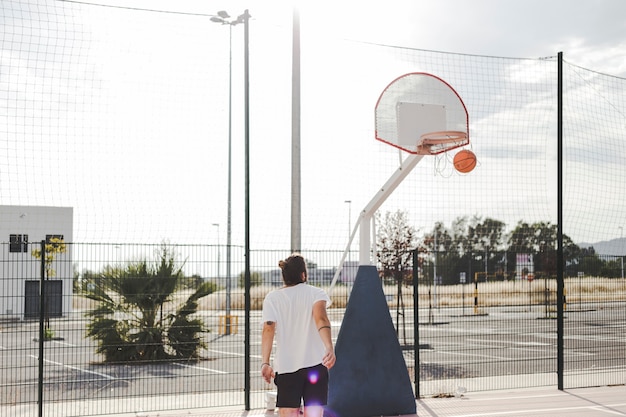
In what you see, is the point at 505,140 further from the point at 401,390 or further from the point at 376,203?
the point at 401,390

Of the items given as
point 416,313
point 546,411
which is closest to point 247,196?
point 416,313

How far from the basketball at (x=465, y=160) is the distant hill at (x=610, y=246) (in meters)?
3.66

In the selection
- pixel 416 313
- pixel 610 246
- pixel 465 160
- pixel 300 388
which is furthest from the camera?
pixel 610 246

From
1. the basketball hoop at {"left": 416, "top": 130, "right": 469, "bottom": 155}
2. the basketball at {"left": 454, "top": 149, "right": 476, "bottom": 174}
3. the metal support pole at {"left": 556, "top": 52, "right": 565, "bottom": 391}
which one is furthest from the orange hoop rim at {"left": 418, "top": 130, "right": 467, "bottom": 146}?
the metal support pole at {"left": 556, "top": 52, "right": 565, "bottom": 391}

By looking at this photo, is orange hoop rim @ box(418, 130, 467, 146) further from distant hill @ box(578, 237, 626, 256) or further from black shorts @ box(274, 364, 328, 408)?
distant hill @ box(578, 237, 626, 256)

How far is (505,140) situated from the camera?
10.2 metres

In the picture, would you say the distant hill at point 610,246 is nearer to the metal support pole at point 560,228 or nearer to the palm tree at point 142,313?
the metal support pole at point 560,228

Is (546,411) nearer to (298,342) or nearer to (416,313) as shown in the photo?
(416,313)

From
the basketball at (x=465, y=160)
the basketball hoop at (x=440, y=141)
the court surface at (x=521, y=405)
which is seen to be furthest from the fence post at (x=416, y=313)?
the basketball hoop at (x=440, y=141)

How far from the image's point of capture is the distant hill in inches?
430

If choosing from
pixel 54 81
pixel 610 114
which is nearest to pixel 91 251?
pixel 54 81

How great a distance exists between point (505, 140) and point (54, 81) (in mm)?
6131

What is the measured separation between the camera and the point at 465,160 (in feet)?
27.5

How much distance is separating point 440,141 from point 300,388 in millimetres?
3914
